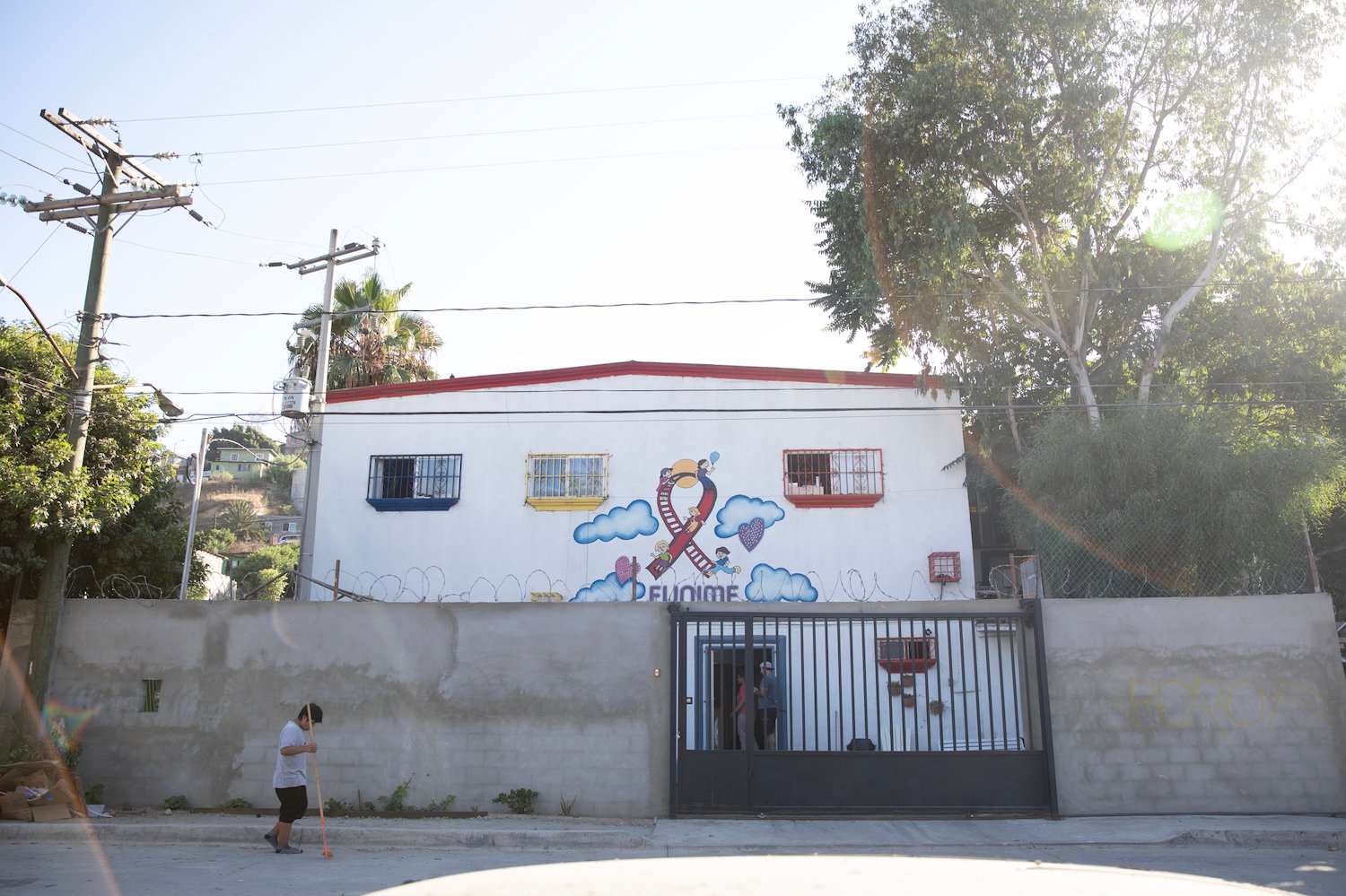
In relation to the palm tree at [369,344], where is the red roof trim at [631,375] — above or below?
below

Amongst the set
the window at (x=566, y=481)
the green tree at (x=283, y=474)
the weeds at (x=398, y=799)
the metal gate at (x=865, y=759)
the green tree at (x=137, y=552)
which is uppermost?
the green tree at (x=283, y=474)

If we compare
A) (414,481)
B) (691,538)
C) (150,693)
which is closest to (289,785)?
(150,693)

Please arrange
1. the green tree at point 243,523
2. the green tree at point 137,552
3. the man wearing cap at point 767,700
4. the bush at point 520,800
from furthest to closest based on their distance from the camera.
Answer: the green tree at point 243,523 < the green tree at point 137,552 < the man wearing cap at point 767,700 < the bush at point 520,800

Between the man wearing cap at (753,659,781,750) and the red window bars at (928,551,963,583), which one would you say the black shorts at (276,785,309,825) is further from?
the red window bars at (928,551,963,583)

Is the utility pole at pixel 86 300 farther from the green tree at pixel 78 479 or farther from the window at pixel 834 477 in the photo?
the window at pixel 834 477

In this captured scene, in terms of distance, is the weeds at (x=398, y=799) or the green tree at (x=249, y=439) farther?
the green tree at (x=249, y=439)

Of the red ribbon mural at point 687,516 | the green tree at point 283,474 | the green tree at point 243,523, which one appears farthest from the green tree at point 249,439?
the red ribbon mural at point 687,516

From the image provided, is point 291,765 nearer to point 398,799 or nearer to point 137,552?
point 398,799

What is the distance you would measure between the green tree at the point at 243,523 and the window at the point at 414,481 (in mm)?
38343

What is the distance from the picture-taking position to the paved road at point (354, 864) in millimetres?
7828

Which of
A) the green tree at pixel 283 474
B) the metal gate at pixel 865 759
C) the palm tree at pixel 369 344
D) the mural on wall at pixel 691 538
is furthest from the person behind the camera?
the green tree at pixel 283 474

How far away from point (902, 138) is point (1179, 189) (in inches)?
250

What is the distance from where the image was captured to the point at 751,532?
61.0 feet

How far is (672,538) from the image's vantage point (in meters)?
18.7
